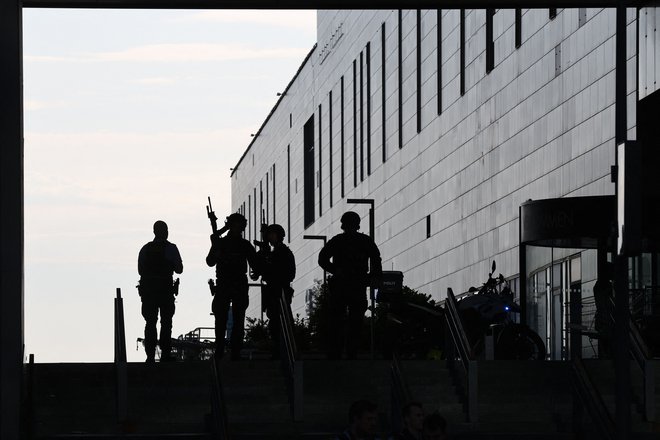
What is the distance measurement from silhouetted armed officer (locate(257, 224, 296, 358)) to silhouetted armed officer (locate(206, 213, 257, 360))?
0.76 ft

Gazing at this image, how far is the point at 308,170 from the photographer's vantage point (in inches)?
3772

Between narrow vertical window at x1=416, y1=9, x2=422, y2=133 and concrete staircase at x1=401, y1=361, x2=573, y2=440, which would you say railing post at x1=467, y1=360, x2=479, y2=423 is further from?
narrow vertical window at x1=416, y1=9, x2=422, y2=133

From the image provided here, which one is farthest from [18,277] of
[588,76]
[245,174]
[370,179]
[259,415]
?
[245,174]

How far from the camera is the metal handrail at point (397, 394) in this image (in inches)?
655

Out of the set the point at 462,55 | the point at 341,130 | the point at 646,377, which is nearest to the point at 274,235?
the point at 646,377

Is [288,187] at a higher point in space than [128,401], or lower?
higher

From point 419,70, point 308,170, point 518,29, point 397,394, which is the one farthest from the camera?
point 308,170

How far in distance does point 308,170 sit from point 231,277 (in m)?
76.2

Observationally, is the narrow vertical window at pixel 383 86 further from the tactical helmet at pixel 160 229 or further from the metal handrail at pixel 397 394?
the metal handrail at pixel 397 394

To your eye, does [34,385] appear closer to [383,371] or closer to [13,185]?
[13,185]

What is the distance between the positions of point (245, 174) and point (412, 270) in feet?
232

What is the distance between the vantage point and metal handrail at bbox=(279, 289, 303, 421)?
17.3m

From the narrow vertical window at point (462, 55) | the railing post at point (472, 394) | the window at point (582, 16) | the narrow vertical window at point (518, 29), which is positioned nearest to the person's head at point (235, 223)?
the railing post at point (472, 394)

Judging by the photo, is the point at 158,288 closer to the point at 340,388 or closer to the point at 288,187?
the point at 340,388
